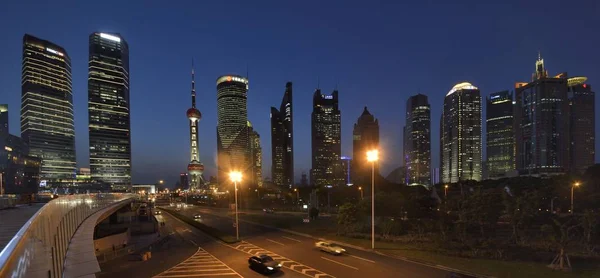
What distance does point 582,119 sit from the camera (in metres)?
195

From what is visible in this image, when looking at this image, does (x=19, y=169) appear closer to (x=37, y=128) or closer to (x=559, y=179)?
(x=37, y=128)

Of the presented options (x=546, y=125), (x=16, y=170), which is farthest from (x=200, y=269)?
(x=546, y=125)

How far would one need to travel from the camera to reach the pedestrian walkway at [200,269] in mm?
27453

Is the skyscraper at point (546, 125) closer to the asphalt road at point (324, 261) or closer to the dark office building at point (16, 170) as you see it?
the asphalt road at point (324, 261)

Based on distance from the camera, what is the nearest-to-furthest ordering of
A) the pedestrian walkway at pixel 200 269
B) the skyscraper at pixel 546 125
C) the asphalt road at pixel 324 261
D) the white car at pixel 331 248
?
the asphalt road at pixel 324 261, the pedestrian walkway at pixel 200 269, the white car at pixel 331 248, the skyscraper at pixel 546 125

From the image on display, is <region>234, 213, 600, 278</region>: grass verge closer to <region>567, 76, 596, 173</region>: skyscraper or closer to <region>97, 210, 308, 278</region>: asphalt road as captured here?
<region>97, 210, 308, 278</region>: asphalt road

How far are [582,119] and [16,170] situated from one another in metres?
299

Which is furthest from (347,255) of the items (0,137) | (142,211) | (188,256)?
(0,137)

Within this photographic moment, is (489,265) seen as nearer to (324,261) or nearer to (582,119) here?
(324,261)

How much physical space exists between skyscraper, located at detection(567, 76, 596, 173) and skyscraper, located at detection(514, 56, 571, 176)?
15905mm

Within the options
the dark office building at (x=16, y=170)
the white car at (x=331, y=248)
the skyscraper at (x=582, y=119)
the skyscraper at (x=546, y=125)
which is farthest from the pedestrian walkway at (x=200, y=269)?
the skyscraper at (x=582, y=119)

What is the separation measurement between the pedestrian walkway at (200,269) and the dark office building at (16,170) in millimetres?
123831

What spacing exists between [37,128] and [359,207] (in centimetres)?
23218

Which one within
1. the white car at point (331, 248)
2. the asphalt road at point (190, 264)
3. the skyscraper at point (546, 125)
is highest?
the skyscraper at point (546, 125)
